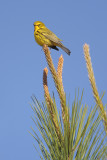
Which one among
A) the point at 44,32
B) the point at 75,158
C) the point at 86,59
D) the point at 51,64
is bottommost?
the point at 75,158

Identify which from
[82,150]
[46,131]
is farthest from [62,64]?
[82,150]

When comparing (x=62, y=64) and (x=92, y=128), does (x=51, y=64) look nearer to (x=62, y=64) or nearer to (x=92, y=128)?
(x=62, y=64)

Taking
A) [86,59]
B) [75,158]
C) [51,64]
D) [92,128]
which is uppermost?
[51,64]

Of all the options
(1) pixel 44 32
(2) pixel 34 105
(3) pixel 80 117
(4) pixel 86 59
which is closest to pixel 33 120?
(2) pixel 34 105

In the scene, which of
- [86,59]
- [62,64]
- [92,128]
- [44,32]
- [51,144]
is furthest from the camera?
[44,32]

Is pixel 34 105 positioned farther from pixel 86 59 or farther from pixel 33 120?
pixel 86 59

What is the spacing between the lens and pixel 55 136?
8.41ft

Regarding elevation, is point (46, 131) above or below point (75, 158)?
above

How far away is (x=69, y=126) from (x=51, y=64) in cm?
60

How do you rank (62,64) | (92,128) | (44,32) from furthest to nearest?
(44,32) → (62,64) → (92,128)

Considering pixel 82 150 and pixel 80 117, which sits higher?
pixel 80 117

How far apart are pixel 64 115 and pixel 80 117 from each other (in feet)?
0.58

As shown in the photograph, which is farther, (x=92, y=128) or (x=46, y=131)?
(x=46, y=131)

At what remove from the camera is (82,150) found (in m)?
2.44
